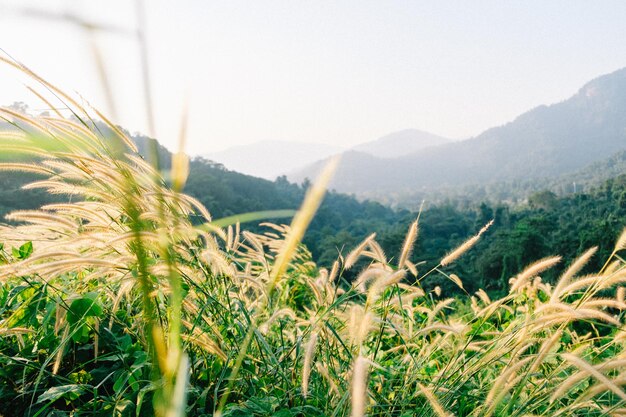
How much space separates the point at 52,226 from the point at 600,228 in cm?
3465

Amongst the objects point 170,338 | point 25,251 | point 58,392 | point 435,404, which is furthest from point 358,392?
point 25,251

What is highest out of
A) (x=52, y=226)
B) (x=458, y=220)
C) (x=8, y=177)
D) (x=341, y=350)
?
(x=8, y=177)

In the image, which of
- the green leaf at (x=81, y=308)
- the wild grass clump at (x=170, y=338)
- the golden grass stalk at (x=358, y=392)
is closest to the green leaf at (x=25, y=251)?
the wild grass clump at (x=170, y=338)

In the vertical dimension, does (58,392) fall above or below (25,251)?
below

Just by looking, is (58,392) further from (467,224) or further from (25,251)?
(467,224)

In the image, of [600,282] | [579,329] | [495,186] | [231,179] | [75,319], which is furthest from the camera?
[495,186]

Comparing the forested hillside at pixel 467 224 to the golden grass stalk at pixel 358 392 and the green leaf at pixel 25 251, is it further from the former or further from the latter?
the golden grass stalk at pixel 358 392

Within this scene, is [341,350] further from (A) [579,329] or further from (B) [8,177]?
(B) [8,177]

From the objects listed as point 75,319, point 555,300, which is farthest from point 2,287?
point 555,300

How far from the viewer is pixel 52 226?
1525 mm

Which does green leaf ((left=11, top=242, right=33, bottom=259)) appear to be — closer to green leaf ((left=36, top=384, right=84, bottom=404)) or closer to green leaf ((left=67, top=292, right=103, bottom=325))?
green leaf ((left=67, top=292, right=103, bottom=325))

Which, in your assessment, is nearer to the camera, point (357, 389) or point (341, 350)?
point (357, 389)

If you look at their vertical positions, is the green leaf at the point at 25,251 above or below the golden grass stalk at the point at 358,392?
above

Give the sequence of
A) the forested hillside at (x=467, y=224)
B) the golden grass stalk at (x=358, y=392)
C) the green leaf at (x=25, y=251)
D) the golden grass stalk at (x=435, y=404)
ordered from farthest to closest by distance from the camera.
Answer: the forested hillside at (x=467, y=224) → the green leaf at (x=25, y=251) → the golden grass stalk at (x=435, y=404) → the golden grass stalk at (x=358, y=392)
